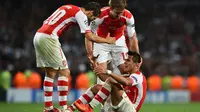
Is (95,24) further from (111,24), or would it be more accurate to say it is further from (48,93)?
(48,93)

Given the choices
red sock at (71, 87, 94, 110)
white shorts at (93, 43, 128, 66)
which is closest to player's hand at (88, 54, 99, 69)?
white shorts at (93, 43, 128, 66)

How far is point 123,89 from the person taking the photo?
32.6 feet

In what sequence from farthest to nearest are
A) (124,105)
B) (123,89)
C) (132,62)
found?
(123,89) → (132,62) → (124,105)

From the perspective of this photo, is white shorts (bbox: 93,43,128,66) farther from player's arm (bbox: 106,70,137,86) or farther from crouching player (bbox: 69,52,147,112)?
player's arm (bbox: 106,70,137,86)

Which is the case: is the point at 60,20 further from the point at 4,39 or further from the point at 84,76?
the point at 4,39

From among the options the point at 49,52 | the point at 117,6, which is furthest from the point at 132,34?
the point at 49,52

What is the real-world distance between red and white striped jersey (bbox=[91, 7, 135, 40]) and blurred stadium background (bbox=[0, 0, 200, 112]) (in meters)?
9.78

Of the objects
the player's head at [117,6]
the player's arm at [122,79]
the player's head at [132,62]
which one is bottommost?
the player's arm at [122,79]

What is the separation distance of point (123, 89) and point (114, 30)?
7.69 ft

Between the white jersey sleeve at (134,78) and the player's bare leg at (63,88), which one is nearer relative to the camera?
the white jersey sleeve at (134,78)

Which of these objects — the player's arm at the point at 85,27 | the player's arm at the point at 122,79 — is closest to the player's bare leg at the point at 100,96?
the player's arm at the point at 122,79

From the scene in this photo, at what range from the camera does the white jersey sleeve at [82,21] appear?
10640 mm

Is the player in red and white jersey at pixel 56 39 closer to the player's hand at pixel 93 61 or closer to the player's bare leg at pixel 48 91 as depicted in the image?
the player's bare leg at pixel 48 91

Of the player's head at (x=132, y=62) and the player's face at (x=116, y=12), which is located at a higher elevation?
the player's face at (x=116, y=12)
